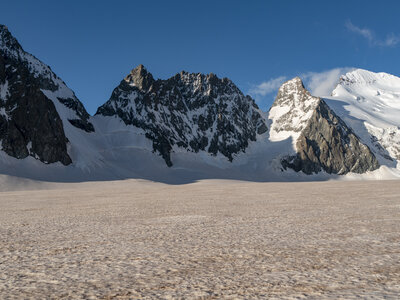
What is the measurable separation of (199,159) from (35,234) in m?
123

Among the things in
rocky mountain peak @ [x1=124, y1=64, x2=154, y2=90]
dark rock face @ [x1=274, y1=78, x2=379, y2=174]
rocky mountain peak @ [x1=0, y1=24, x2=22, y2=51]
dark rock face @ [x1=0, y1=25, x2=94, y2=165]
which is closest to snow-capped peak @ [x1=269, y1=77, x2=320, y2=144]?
dark rock face @ [x1=274, y1=78, x2=379, y2=174]

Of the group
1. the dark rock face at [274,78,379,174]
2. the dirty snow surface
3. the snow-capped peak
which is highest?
the snow-capped peak

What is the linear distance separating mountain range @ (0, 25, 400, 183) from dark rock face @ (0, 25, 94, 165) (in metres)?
0.26

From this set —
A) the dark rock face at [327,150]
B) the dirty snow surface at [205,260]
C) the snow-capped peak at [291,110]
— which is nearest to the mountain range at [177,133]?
the dark rock face at [327,150]

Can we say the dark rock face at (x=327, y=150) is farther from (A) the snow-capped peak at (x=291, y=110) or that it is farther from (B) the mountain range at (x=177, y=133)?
(A) the snow-capped peak at (x=291, y=110)

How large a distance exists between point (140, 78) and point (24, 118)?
6204cm

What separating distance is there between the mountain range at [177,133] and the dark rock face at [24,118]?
26 cm

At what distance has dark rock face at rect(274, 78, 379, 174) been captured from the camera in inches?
5630

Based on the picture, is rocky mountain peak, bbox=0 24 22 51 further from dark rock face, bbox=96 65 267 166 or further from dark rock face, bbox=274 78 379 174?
dark rock face, bbox=274 78 379 174

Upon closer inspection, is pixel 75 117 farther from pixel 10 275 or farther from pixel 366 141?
pixel 366 141

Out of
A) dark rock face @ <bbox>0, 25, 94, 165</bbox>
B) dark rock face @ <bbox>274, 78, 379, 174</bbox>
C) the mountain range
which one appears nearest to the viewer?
dark rock face @ <bbox>0, 25, 94, 165</bbox>

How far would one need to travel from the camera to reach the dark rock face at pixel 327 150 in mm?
143000

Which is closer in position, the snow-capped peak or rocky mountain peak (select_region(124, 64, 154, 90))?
rocky mountain peak (select_region(124, 64, 154, 90))

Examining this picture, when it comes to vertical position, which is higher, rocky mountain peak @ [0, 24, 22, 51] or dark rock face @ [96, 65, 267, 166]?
rocky mountain peak @ [0, 24, 22, 51]
